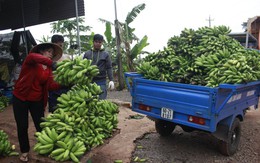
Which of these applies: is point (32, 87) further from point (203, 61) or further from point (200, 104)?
point (203, 61)

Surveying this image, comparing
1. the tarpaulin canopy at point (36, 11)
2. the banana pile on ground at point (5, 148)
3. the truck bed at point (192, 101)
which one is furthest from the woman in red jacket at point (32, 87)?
the tarpaulin canopy at point (36, 11)

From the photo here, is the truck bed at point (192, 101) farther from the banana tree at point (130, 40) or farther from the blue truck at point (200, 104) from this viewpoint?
the banana tree at point (130, 40)

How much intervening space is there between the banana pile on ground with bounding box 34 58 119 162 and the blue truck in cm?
88

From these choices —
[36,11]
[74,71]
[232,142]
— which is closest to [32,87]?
[74,71]

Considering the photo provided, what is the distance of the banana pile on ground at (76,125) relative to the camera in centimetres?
281

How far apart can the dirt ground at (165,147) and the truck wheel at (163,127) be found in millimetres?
122

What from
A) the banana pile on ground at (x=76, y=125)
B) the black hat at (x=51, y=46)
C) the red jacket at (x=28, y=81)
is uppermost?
the black hat at (x=51, y=46)

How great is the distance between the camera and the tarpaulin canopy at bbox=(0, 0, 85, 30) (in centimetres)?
841

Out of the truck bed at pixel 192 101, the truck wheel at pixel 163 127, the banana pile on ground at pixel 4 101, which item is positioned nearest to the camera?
the truck bed at pixel 192 101

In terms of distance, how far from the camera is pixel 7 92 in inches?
327

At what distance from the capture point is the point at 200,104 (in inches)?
146

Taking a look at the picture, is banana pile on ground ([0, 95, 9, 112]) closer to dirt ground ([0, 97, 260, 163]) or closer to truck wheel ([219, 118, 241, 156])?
dirt ground ([0, 97, 260, 163])

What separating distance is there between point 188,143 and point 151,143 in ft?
2.31

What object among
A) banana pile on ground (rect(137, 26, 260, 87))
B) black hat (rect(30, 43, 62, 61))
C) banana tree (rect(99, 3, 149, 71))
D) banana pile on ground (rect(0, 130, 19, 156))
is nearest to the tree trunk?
banana tree (rect(99, 3, 149, 71))
